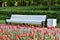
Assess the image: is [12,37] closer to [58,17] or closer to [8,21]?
[8,21]

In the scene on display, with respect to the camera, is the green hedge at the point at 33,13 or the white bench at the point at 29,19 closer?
the white bench at the point at 29,19

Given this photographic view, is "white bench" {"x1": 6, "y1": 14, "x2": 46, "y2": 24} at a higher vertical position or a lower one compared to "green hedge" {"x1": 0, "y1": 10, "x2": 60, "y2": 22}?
higher

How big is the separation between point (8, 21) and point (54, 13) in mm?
3635

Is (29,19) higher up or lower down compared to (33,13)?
higher up

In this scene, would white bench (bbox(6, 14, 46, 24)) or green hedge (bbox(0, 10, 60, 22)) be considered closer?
white bench (bbox(6, 14, 46, 24))

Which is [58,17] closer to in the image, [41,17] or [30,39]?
[41,17]

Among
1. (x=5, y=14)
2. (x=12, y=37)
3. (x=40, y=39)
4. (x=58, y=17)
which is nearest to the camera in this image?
(x=40, y=39)

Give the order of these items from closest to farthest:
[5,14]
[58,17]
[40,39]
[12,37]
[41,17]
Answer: [40,39], [12,37], [41,17], [58,17], [5,14]

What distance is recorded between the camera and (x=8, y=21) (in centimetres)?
1456

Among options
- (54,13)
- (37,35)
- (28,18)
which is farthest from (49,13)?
(37,35)

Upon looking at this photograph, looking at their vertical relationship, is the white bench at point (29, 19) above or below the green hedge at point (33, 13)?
above

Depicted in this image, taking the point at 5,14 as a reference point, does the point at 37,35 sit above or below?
above

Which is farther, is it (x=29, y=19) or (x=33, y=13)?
(x=33, y=13)

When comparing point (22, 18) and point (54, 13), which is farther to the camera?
point (54, 13)
